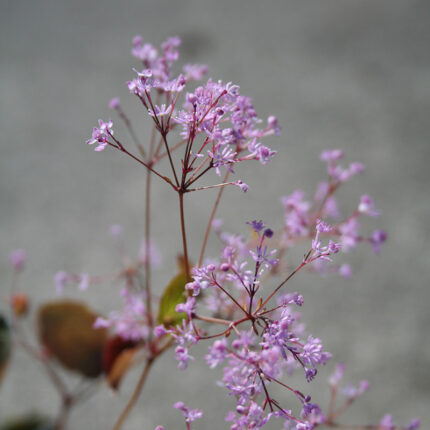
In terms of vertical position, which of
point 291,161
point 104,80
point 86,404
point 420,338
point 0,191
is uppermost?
point 104,80

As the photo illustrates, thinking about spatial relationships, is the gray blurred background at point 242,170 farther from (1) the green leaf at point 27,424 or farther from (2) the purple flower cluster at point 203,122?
(2) the purple flower cluster at point 203,122

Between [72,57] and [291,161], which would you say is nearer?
[291,161]

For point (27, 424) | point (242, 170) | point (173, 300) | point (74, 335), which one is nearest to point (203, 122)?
point (173, 300)

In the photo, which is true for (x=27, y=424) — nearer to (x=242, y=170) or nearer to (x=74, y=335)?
(x=74, y=335)

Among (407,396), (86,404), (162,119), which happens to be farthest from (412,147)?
(162,119)

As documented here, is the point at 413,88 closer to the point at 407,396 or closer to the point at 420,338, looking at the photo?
the point at 420,338
